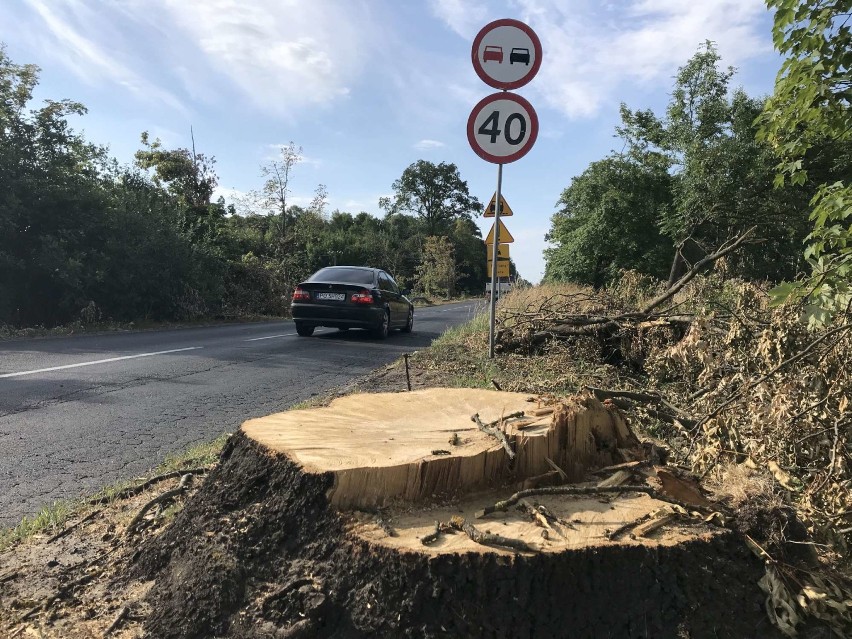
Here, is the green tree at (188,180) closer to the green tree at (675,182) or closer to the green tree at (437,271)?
the green tree at (675,182)

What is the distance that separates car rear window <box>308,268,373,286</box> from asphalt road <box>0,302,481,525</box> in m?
1.33

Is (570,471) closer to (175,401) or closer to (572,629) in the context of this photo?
(572,629)

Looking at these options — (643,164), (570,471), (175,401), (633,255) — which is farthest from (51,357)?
(643,164)

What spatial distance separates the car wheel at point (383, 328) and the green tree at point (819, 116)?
28.4 feet

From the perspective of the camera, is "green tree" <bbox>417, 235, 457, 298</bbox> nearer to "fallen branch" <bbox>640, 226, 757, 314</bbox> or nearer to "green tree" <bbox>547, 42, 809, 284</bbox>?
"green tree" <bbox>547, 42, 809, 284</bbox>

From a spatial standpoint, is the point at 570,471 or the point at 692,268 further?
the point at 692,268

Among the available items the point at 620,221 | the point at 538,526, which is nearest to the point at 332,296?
the point at 538,526

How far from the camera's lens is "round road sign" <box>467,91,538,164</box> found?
18.3ft

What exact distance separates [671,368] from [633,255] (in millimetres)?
23500

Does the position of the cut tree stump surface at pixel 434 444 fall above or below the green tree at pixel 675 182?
below

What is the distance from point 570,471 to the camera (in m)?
2.01

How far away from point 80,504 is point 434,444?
229 centimetres

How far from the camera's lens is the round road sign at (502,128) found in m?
5.59

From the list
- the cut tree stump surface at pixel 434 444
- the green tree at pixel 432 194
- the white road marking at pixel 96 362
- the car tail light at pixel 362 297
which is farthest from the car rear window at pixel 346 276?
the green tree at pixel 432 194
